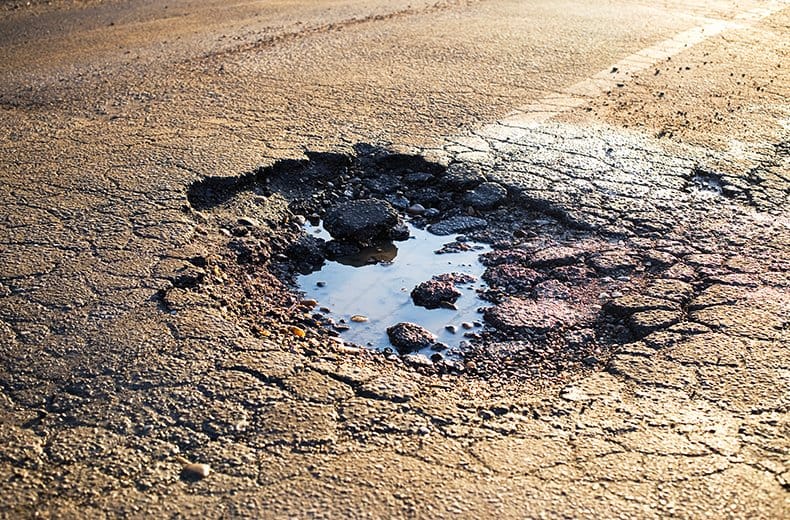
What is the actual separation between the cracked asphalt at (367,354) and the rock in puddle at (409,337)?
0.17 metres

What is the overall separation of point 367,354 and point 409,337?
0.21m

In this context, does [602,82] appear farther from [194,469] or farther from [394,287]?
[194,469]

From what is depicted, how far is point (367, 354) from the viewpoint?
3.40m

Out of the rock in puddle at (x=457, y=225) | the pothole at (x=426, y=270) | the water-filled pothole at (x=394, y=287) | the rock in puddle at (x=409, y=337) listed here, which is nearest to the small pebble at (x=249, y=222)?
the pothole at (x=426, y=270)

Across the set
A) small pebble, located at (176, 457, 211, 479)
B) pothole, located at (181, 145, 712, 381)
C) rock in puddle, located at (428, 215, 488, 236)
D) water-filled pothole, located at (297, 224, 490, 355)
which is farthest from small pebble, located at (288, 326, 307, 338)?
rock in puddle, located at (428, 215, 488, 236)

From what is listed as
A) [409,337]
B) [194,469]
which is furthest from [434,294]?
[194,469]

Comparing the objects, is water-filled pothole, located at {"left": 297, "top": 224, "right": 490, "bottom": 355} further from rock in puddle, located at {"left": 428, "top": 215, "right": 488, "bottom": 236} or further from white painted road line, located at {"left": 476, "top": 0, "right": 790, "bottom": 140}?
white painted road line, located at {"left": 476, "top": 0, "right": 790, "bottom": 140}

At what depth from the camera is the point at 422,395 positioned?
306cm

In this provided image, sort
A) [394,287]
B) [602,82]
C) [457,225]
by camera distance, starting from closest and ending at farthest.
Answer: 1. [394,287]
2. [457,225]
3. [602,82]

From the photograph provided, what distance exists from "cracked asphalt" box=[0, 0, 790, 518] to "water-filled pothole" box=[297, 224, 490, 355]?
23 centimetres

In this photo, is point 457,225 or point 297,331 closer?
point 297,331

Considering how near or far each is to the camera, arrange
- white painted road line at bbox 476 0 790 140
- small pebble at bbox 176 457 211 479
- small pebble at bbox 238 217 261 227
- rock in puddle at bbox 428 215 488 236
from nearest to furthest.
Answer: small pebble at bbox 176 457 211 479 < small pebble at bbox 238 217 261 227 < rock in puddle at bbox 428 215 488 236 < white painted road line at bbox 476 0 790 140

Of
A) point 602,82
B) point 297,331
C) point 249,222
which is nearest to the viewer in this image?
point 297,331

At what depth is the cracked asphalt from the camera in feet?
8.63
